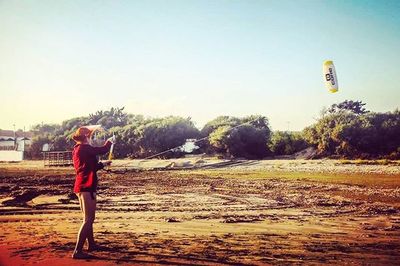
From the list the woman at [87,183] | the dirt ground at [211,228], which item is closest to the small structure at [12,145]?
the dirt ground at [211,228]

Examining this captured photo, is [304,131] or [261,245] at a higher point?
[304,131]

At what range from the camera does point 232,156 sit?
124ft

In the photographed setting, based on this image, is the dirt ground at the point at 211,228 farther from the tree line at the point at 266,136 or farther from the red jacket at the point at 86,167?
the tree line at the point at 266,136

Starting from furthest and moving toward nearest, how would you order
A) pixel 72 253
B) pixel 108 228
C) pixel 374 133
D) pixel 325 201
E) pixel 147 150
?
1. pixel 147 150
2. pixel 374 133
3. pixel 325 201
4. pixel 108 228
5. pixel 72 253

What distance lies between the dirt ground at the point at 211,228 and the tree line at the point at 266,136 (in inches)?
729

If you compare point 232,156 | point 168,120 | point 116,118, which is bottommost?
point 232,156

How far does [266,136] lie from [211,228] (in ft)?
109

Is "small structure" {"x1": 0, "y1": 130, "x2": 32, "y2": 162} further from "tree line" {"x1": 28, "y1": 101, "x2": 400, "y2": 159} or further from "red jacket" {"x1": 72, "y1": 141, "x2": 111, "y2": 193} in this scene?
"red jacket" {"x1": 72, "y1": 141, "x2": 111, "y2": 193}

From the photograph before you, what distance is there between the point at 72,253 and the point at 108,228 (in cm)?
196

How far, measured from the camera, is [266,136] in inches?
1566

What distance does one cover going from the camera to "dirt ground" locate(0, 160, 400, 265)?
18.2 feet

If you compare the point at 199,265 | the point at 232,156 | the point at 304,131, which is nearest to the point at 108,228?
the point at 199,265

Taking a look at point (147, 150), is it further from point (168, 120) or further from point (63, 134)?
point (63, 134)

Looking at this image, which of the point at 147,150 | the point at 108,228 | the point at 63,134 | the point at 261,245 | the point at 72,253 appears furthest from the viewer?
the point at 63,134
